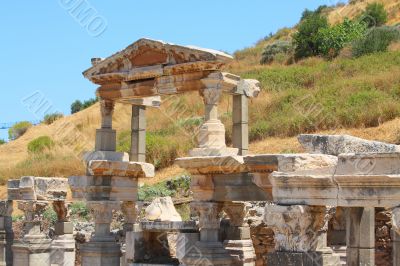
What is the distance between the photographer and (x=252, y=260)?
12.9 meters

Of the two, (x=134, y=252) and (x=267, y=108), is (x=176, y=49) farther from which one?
(x=267, y=108)

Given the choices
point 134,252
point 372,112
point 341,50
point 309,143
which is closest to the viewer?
point 309,143

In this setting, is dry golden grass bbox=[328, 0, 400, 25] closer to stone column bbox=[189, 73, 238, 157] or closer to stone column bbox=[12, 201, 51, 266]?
stone column bbox=[12, 201, 51, 266]

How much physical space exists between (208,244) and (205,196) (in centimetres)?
80

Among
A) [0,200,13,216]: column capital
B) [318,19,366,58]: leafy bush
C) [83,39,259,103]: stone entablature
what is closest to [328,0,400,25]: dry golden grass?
[318,19,366,58]: leafy bush

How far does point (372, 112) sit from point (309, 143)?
16.7 m

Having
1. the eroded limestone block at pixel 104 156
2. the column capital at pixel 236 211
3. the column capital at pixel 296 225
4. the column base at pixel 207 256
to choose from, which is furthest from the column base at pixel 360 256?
the eroded limestone block at pixel 104 156

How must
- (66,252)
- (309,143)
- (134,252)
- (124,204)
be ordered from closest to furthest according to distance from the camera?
(309,143), (134,252), (124,204), (66,252)

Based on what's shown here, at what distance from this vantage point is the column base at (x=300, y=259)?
7.18 meters

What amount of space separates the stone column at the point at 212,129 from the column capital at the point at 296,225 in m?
4.36

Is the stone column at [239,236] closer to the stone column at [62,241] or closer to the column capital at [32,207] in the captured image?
the stone column at [62,241]

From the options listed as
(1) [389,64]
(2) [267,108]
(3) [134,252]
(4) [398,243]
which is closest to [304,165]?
(4) [398,243]

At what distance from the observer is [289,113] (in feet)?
91.5

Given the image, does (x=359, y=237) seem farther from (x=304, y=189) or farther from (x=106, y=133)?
(x=106, y=133)
